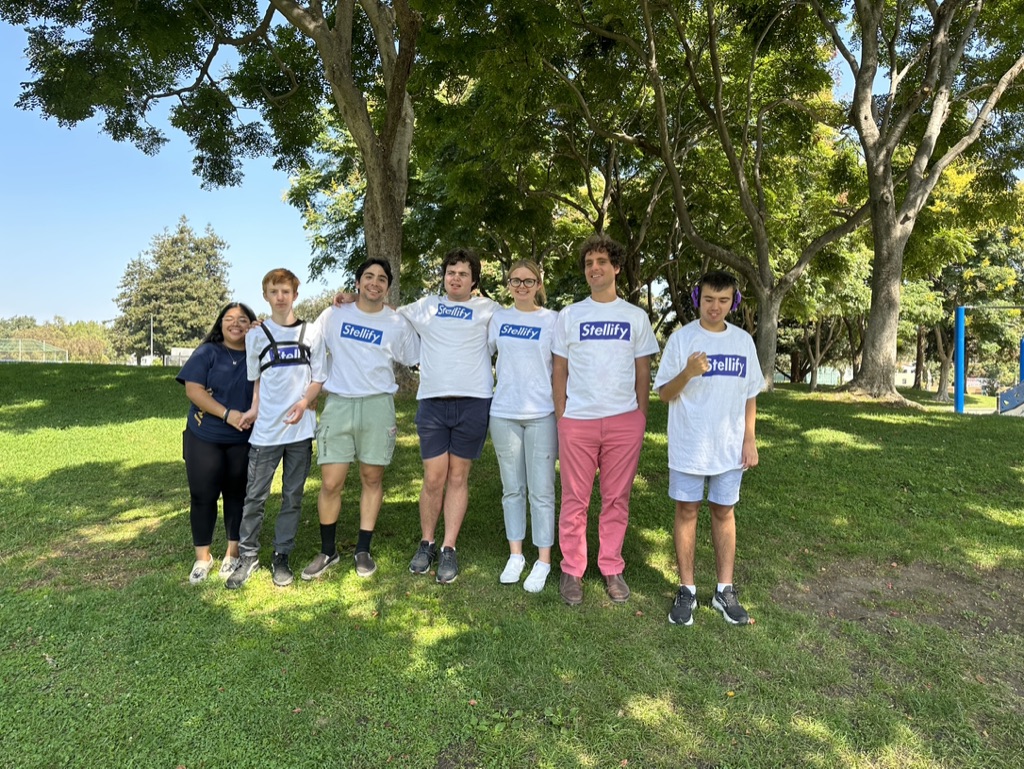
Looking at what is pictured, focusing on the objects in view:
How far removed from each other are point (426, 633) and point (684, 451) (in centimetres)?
174

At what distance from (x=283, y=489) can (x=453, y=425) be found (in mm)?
1114

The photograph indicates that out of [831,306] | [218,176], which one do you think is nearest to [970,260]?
[831,306]

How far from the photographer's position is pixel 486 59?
759 centimetres

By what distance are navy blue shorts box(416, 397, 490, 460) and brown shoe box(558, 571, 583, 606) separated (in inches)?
36.6

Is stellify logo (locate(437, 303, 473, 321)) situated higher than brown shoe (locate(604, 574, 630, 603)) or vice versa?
stellify logo (locate(437, 303, 473, 321))

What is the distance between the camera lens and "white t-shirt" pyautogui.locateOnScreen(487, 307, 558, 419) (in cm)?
385

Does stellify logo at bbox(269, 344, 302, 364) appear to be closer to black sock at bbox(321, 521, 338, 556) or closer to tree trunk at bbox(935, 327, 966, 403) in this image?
black sock at bbox(321, 521, 338, 556)

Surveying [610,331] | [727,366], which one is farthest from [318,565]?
[727,366]

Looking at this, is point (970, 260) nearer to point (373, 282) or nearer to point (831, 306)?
point (831, 306)

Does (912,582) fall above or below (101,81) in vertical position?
below

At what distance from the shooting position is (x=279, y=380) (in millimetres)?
3863

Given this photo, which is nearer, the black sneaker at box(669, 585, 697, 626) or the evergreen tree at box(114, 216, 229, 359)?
the black sneaker at box(669, 585, 697, 626)

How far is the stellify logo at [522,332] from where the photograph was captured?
3855 mm

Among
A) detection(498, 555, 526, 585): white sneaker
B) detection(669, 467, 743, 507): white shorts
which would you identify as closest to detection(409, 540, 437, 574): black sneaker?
detection(498, 555, 526, 585): white sneaker
